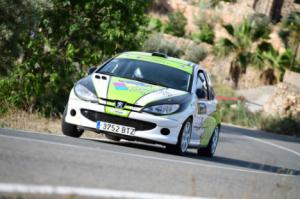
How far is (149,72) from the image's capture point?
51.9ft

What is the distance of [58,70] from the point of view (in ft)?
79.2

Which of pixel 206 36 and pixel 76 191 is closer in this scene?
pixel 76 191

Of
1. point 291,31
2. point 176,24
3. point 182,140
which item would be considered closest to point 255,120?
point 291,31

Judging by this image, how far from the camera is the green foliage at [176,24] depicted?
6806 cm

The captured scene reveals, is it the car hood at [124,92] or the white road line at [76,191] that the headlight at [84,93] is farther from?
the white road line at [76,191]

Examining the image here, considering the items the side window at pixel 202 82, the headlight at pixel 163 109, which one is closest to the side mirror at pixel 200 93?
the side window at pixel 202 82

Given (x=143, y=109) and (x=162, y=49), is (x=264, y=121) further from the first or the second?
(x=143, y=109)

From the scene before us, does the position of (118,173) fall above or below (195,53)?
above

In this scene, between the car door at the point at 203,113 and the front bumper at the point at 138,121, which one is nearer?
the front bumper at the point at 138,121

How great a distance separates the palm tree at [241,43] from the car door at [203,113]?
46774mm

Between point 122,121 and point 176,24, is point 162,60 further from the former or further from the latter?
point 176,24

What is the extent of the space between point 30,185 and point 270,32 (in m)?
60.0

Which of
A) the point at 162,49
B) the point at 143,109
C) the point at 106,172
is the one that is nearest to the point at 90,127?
the point at 143,109

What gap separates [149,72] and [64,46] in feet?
32.6
